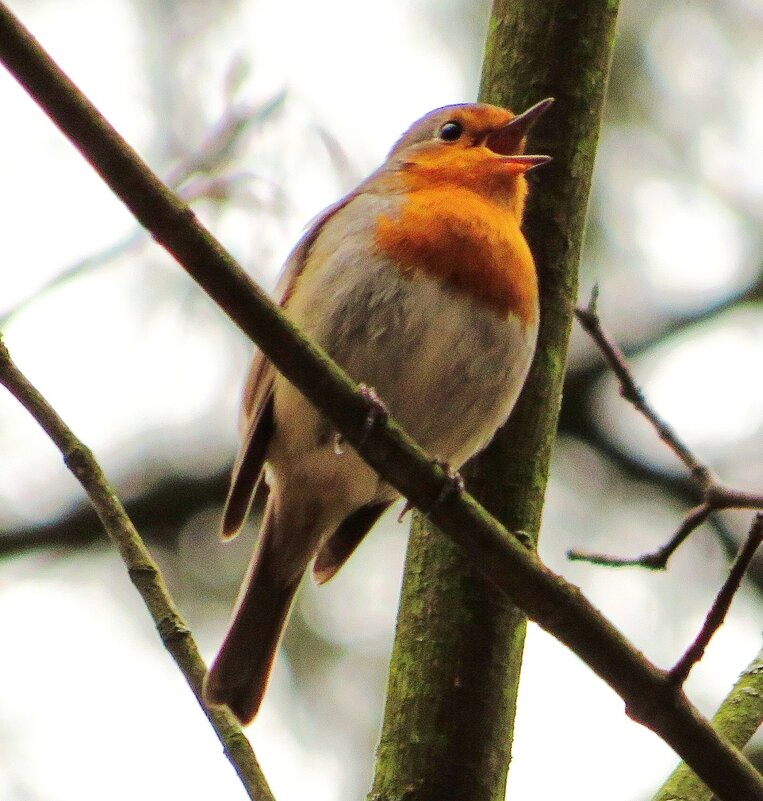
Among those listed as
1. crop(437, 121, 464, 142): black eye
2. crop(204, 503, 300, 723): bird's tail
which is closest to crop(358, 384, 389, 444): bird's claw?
crop(204, 503, 300, 723): bird's tail

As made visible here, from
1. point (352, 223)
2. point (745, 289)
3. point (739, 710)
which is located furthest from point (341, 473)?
point (745, 289)

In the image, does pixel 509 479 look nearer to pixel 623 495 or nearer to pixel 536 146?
pixel 536 146

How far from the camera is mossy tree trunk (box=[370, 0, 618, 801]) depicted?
3072 millimetres

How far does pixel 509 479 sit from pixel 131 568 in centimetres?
99

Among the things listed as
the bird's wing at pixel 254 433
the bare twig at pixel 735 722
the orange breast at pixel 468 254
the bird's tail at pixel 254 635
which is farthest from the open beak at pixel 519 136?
the bare twig at pixel 735 722

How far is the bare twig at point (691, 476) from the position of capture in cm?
262

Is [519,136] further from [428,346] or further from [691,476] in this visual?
[691,476]

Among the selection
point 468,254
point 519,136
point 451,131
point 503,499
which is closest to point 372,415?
point 503,499

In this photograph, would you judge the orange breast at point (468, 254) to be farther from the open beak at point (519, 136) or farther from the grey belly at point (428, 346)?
the open beak at point (519, 136)

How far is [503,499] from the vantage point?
10.7 ft

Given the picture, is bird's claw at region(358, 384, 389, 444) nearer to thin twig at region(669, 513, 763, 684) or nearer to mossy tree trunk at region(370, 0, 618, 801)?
thin twig at region(669, 513, 763, 684)

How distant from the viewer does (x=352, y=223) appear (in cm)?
366

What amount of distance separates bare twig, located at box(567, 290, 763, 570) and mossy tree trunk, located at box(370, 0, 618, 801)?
1.10ft

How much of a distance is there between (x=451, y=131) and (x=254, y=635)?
5.88ft
